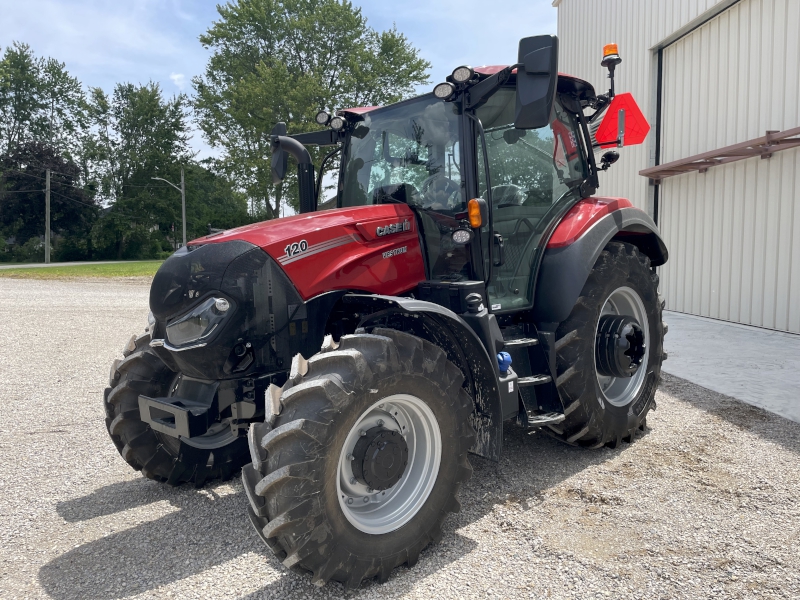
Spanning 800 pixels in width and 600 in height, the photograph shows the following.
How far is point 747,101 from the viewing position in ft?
30.1

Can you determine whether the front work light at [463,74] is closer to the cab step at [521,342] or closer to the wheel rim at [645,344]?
the cab step at [521,342]

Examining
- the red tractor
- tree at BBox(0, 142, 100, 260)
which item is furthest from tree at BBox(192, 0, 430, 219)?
the red tractor

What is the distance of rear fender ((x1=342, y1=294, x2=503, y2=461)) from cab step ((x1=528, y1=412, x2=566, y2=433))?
38 centimetres

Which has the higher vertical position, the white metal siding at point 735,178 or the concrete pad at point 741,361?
the white metal siding at point 735,178

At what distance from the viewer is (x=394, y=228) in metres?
3.35

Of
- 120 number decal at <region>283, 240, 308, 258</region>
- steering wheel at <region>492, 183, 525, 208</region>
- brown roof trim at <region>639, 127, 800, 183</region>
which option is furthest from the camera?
brown roof trim at <region>639, 127, 800, 183</region>

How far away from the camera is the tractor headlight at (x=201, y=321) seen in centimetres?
281

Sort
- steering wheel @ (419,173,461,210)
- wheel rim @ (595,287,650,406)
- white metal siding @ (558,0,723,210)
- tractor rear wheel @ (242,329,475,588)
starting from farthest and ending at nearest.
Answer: white metal siding @ (558,0,723,210)
wheel rim @ (595,287,650,406)
steering wheel @ (419,173,461,210)
tractor rear wheel @ (242,329,475,588)

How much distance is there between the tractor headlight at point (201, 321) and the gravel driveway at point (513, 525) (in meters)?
1.00

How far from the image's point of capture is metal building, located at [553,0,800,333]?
847 cm

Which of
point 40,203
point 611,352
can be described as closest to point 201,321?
point 611,352

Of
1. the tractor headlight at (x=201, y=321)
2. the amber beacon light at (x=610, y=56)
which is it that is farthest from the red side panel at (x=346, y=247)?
the amber beacon light at (x=610, y=56)

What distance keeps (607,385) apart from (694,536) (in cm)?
161

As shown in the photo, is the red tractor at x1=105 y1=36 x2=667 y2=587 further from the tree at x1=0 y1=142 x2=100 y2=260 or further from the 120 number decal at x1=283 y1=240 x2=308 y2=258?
the tree at x1=0 y1=142 x2=100 y2=260
